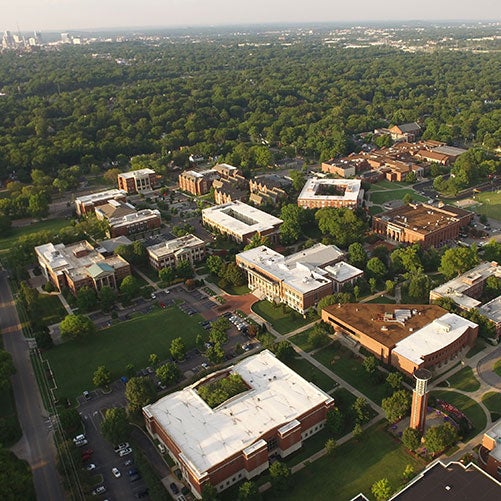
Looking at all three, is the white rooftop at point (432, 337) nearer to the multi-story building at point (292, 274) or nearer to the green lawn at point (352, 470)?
the green lawn at point (352, 470)

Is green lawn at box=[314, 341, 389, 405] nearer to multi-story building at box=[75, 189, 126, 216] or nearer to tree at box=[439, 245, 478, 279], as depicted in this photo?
tree at box=[439, 245, 478, 279]

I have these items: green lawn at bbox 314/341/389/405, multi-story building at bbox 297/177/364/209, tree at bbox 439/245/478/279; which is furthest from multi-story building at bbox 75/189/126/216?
tree at bbox 439/245/478/279

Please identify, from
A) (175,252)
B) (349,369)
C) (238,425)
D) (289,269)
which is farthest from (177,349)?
(175,252)

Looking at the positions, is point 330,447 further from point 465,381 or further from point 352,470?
point 465,381

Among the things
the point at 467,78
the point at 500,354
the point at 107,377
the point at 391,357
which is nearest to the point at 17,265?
the point at 107,377

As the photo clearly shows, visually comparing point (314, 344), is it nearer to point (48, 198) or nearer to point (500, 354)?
point (500, 354)

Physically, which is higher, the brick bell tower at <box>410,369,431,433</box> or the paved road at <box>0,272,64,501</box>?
the brick bell tower at <box>410,369,431,433</box>
